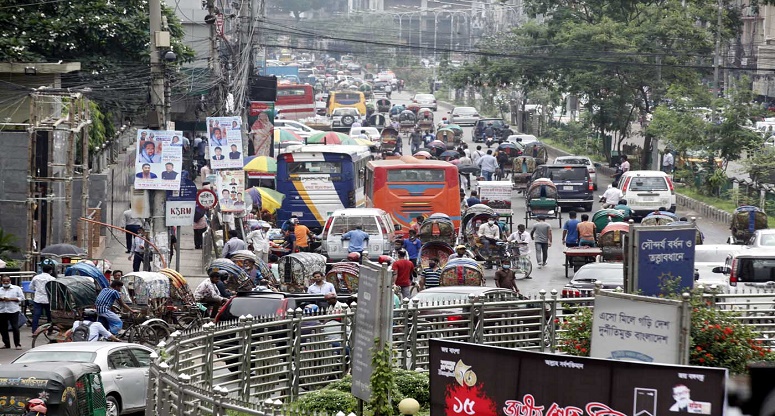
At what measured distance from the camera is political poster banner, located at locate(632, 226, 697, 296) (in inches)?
619

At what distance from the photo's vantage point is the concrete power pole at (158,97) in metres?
26.7

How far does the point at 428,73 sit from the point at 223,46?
95383mm

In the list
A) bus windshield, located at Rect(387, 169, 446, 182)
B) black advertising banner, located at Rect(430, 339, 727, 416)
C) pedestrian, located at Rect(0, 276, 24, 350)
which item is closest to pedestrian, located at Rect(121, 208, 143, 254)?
bus windshield, located at Rect(387, 169, 446, 182)

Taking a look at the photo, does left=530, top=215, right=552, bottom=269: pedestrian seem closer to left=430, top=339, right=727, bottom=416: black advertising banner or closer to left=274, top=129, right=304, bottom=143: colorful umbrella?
left=430, top=339, right=727, bottom=416: black advertising banner

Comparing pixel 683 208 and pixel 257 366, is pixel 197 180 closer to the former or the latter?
pixel 683 208

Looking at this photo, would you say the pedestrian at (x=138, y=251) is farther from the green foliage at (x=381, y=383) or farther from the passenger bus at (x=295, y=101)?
the passenger bus at (x=295, y=101)

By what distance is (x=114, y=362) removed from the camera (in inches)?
677

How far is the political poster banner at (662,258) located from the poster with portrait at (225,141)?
563 inches

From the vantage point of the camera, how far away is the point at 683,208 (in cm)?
4462

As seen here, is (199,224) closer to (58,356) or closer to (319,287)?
(319,287)

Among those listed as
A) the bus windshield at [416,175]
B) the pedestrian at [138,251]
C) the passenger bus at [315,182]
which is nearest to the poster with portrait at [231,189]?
the pedestrian at [138,251]

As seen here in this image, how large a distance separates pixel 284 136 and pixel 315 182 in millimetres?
20462

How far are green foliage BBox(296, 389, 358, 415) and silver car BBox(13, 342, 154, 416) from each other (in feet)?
13.3

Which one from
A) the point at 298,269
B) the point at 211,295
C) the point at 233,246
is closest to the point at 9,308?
the point at 211,295
